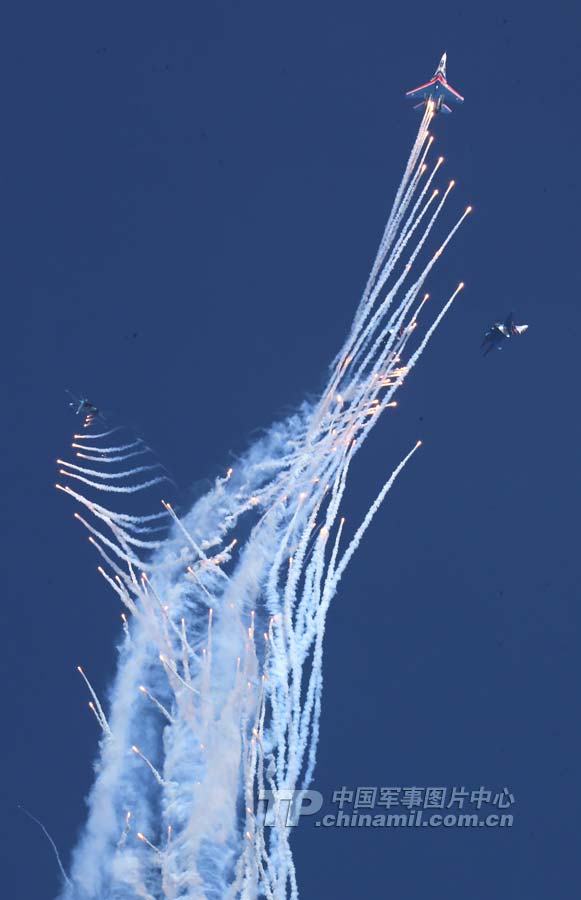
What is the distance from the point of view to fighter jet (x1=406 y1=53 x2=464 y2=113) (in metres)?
49.4

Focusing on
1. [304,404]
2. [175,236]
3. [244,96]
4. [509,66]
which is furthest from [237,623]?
[509,66]

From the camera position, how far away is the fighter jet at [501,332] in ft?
160

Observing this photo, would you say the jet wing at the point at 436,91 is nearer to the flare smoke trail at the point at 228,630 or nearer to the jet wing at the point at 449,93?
the jet wing at the point at 449,93

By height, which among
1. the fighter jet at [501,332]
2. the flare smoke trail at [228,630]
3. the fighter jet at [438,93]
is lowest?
the flare smoke trail at [228,630]

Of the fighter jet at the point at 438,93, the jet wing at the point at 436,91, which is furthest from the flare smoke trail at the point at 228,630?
the jet wing at the point at 436,91

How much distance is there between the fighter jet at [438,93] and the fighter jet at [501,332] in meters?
8.07

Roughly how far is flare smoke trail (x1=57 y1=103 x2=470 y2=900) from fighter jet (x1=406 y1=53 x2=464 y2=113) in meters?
5.24

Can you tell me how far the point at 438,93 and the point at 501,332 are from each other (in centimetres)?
892

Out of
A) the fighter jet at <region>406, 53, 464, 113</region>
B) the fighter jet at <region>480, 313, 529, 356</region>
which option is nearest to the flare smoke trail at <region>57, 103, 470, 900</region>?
the fighter jet at <region>480, 313, 529, 356</region>

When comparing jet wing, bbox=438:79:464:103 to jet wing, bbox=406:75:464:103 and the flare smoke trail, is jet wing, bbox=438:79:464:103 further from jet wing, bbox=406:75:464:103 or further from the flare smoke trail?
the flare smoke trail

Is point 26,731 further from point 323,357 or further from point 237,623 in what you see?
point 323,357

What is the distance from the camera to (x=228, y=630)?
43281 millimetres

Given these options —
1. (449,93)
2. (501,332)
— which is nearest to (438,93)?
(449,93)

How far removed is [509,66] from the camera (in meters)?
52.3
